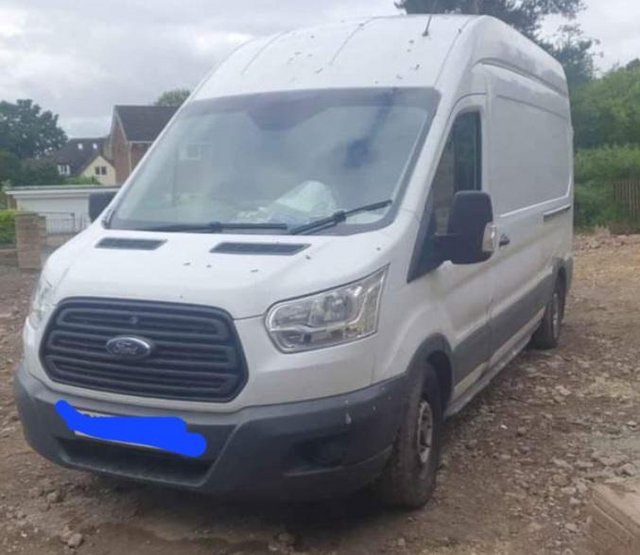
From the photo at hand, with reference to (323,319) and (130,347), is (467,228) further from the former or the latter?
(130,347)

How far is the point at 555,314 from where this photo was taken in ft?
28.3

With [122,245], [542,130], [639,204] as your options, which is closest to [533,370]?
[542,130]

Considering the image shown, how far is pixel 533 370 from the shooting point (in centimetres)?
777

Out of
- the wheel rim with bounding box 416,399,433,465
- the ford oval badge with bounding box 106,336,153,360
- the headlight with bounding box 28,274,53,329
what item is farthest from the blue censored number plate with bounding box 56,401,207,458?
the wheel rim with bounding box 416,399,433,465

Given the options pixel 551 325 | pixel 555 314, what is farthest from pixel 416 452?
pixel 555 314

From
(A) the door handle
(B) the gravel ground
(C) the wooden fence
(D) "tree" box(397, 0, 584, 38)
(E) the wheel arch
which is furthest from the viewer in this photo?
(D) "tree" box(397, 0, 584, 38)

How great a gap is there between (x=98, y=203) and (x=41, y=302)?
4.62 feet

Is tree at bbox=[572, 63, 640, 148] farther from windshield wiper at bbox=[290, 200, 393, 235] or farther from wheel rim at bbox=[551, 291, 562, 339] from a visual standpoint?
windshield wiper at bbox=[290, 200, 393, 235]

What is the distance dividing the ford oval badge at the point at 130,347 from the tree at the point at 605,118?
30.6m

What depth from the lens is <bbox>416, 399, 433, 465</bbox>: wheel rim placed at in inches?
181

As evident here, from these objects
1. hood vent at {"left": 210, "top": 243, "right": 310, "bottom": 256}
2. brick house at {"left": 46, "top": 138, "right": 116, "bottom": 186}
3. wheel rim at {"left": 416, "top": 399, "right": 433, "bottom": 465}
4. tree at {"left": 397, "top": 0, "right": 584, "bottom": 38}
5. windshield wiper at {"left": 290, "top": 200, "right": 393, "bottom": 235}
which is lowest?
brick house at {"left": 46, "top": 138, "right": 116, "bottom": 186}

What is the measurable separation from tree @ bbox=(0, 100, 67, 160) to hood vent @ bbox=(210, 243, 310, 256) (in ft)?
275

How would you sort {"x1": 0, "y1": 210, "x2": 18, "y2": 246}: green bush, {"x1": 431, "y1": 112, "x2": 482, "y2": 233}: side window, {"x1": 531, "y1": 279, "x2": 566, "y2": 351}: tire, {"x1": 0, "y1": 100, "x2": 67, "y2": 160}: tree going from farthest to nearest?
1. {"x1": 0, "y1": 100, "x2": 67, "y2": 160}: tree
2. {"x1": 0, "y1": 210, "x2": 18, "y2": 246}: green bush
3. {"x1": 531, "y1": 279, "x2": 566, "y2": 351}: tire
4. {"x1": 431, "y1": 112, "x2": 482, "y2": 233}: side window

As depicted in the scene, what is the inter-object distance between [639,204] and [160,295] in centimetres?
2444
